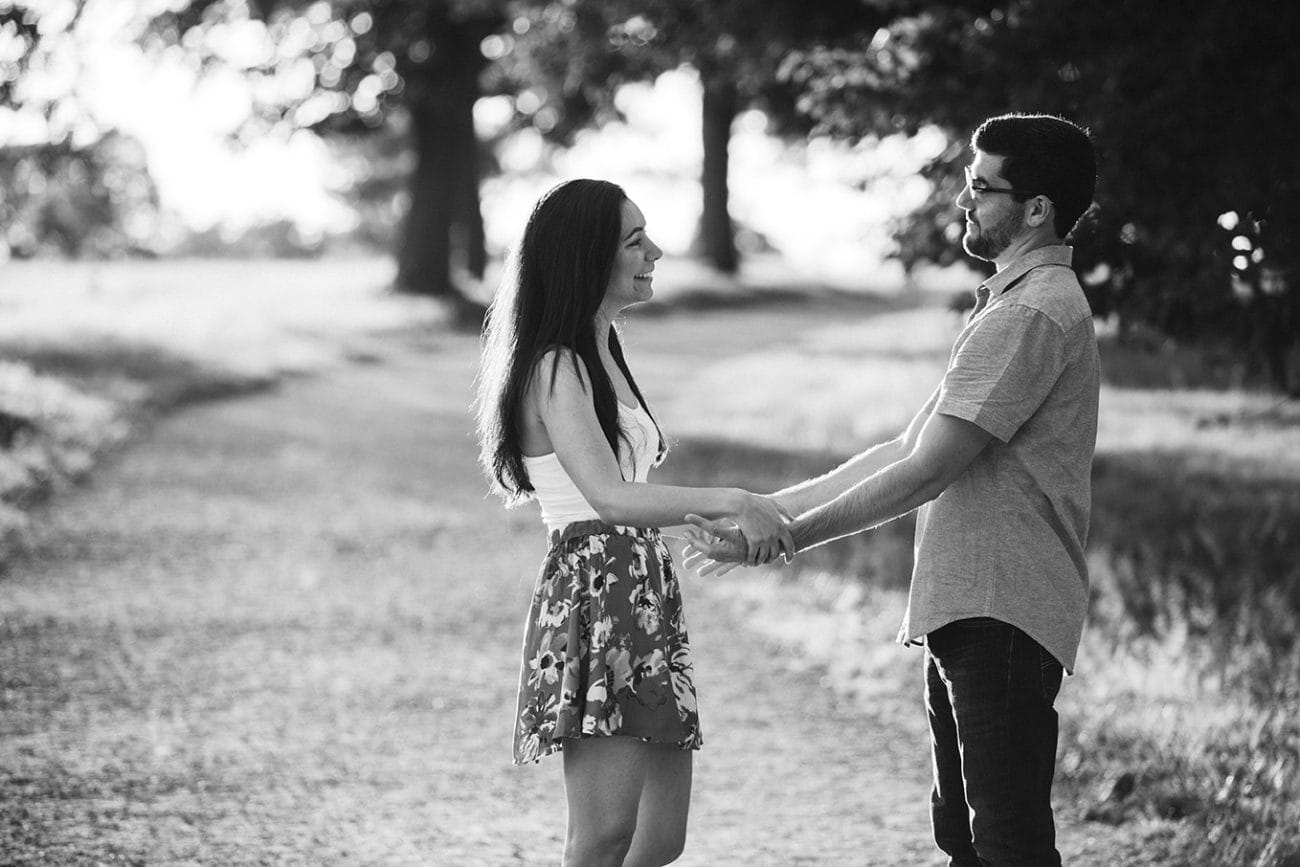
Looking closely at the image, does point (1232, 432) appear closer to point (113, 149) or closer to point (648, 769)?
point (648, 769)

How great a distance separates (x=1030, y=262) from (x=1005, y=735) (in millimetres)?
1046

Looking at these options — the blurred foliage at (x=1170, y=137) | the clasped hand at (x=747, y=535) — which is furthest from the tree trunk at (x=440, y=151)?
the clasped hand at (x=747, y=535)

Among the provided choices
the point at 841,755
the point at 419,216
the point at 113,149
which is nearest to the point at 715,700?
the point at 841,755

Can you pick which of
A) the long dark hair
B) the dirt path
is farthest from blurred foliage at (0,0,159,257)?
the long dark hair

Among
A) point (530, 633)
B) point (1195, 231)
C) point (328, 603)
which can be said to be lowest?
point (328, 603)

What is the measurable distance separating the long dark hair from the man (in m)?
0.76

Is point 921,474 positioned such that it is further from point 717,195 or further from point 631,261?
point 717,195

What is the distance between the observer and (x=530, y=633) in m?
3.63

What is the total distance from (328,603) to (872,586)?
3175 millimetres

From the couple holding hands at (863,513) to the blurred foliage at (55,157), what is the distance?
10.1m

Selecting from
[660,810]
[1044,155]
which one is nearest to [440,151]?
[660,810]

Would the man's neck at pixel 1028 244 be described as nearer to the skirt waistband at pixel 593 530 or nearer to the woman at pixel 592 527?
the woman at pixel 592 527

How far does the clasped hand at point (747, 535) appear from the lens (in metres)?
3.70

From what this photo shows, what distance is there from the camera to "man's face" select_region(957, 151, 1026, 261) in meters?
3.30
